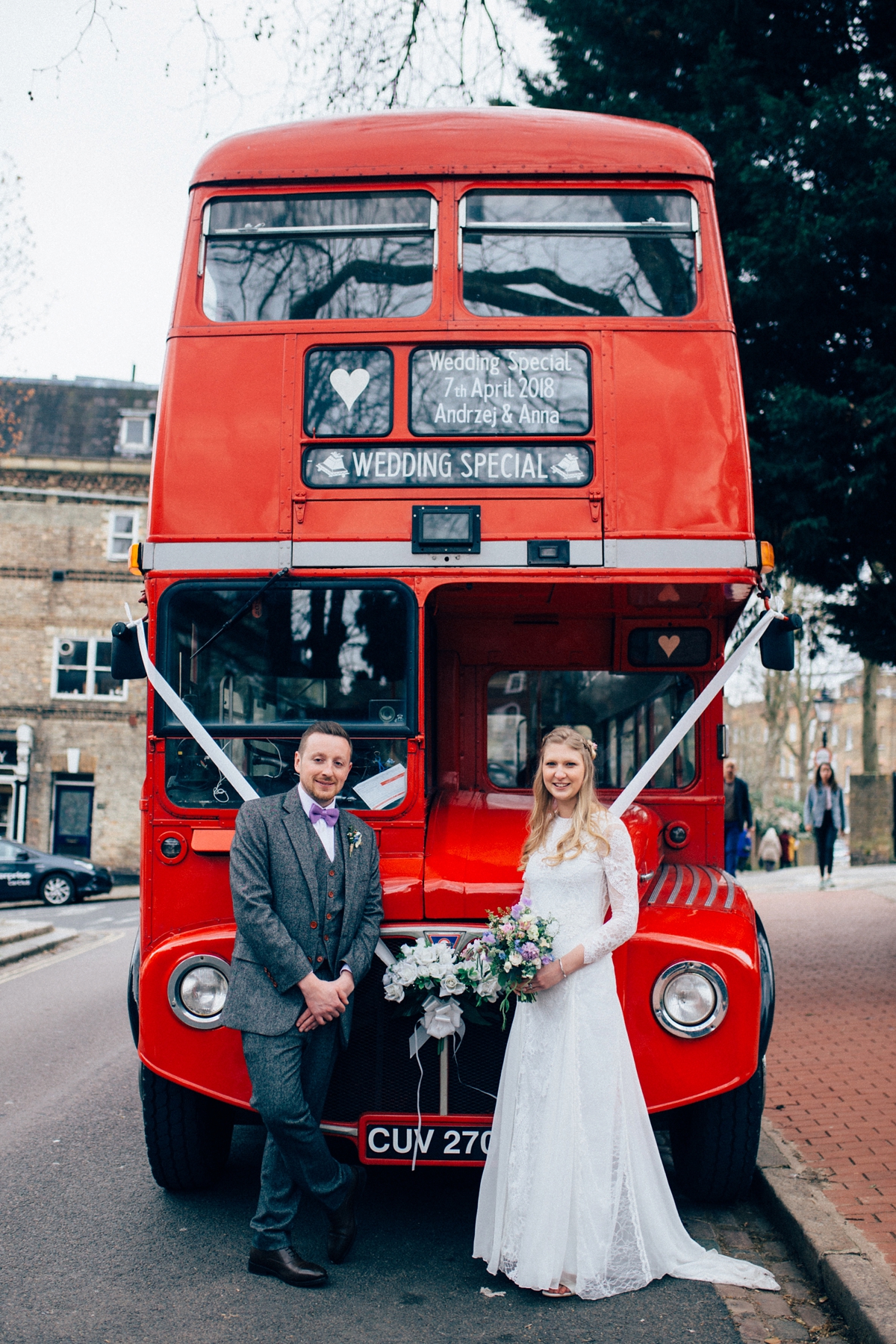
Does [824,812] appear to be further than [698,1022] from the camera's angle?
Yes

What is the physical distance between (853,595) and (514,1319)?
7668 millimetres

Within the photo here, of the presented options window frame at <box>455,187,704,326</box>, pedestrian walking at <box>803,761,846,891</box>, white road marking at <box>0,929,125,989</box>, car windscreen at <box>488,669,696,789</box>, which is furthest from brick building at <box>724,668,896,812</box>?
window frame at <box>455,187,704,326</box>

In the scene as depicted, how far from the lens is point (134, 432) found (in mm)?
32219

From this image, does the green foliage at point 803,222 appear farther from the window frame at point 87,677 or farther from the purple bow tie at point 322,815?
the window frame at point 87,677

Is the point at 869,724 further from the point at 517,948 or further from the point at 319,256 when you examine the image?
the point at 517,948

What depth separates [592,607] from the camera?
5551mm

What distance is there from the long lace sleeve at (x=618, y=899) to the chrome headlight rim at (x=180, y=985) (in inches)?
53.8

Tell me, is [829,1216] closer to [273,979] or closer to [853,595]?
[273,979]

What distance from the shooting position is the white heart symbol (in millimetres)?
4820

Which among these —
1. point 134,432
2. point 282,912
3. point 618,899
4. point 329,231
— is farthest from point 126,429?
point 618,899

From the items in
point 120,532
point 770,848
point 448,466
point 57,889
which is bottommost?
point 57,889

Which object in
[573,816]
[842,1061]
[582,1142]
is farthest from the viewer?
[842,1061]

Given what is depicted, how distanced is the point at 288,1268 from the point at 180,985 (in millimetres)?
1043

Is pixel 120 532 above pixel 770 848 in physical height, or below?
above
